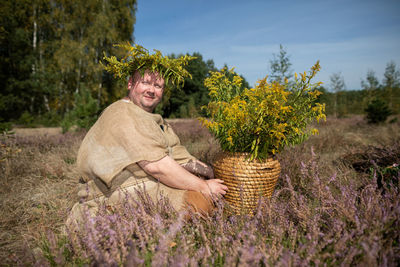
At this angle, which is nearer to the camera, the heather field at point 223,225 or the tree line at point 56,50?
the heather field at point 223,225

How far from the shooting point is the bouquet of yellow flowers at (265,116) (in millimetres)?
1616

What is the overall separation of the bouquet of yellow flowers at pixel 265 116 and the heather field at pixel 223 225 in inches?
11.7

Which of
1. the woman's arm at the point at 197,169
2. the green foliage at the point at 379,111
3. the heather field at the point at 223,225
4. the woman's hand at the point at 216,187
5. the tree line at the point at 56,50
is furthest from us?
the tree line at the point at 56,50

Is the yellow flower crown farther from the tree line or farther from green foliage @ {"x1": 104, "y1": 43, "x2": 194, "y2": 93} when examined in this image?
the tree line

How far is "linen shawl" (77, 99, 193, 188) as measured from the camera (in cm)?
179

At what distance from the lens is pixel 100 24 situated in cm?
1535

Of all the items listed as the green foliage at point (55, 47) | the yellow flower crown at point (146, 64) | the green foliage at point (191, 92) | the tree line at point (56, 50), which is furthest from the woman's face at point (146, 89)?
the green foliage at point (191, 92)

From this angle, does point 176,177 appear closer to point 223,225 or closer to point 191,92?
point 223,225

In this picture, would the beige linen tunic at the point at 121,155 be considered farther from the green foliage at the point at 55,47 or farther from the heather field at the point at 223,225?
the green foliage at the point at 55,47

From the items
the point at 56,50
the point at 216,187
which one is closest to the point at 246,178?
the point at 216,187

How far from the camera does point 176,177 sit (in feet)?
6.16

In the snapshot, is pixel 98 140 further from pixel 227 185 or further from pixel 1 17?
pixel 1 17

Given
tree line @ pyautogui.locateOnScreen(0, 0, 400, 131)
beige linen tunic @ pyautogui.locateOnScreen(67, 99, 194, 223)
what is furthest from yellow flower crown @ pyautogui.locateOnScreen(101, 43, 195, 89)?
tree line @ pyautogui.locateOnScreen(0, 0, 400, 131)

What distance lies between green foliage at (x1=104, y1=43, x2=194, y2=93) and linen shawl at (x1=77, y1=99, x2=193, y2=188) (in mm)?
419
